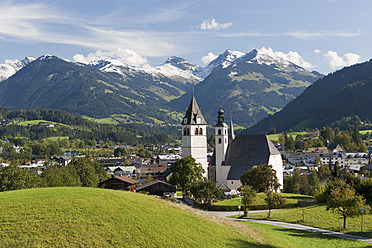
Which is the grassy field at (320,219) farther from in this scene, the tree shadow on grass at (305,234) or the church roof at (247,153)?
the church roof at (247,153)

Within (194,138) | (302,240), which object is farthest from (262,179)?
(302,240)

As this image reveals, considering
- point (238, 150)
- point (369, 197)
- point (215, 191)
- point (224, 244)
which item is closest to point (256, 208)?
point (215, 191)

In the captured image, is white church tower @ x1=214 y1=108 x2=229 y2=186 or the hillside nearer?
the hillside

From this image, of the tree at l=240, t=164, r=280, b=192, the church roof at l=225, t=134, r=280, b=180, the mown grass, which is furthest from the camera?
the church roof at l=225, t=134, r=280, b=180

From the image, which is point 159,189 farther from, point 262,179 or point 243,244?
point 243,244

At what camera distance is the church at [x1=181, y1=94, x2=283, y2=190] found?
97.2m

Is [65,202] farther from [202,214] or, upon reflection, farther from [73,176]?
[73,176]

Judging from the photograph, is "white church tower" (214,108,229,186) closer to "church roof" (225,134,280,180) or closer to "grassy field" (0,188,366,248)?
"church roof" (225,134,280,180)

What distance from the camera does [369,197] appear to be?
232 feet

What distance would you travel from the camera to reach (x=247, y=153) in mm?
99000

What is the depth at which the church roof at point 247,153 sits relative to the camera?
9662cm

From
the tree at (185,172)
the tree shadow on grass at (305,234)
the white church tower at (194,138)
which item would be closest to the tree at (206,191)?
the tree at (185,172)

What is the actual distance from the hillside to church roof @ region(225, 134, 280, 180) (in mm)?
49927

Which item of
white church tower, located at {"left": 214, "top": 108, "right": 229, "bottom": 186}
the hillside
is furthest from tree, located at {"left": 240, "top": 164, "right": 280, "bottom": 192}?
the hillside
